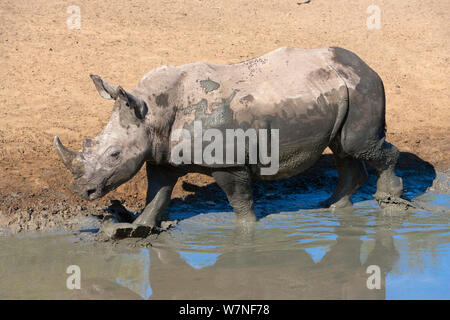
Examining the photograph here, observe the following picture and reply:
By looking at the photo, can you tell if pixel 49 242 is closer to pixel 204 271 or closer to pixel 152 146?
pixel 152 146

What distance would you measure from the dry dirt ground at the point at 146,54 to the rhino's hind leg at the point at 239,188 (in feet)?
4.91

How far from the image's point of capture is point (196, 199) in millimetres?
7445

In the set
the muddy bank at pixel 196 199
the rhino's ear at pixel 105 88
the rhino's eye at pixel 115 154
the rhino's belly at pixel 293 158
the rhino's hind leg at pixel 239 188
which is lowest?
the muddy bank at pixel 196 199

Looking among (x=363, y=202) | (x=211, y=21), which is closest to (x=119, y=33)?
(x=211, y=21)

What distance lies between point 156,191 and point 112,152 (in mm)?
828

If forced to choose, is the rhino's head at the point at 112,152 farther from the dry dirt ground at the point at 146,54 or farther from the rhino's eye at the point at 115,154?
the dry dirt ground at the point at 146,54

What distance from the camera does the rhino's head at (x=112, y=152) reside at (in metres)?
5.60

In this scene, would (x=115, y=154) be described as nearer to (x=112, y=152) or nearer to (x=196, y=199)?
(x=112, y=152)

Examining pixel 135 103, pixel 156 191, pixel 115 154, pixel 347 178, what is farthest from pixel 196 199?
pixel 135 103

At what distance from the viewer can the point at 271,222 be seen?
6.55m

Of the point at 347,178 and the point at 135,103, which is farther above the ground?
the point at 135,103

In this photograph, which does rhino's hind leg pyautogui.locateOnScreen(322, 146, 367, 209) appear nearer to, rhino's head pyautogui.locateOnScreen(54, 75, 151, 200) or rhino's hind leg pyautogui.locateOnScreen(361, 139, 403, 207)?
rhino's hind leg pyautogui.locateOnScreen(361, 139, 403, 207)

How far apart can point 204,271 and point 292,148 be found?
1.73m

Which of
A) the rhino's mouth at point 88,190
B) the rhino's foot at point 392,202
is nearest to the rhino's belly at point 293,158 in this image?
the rhino's foot at point 392,202
